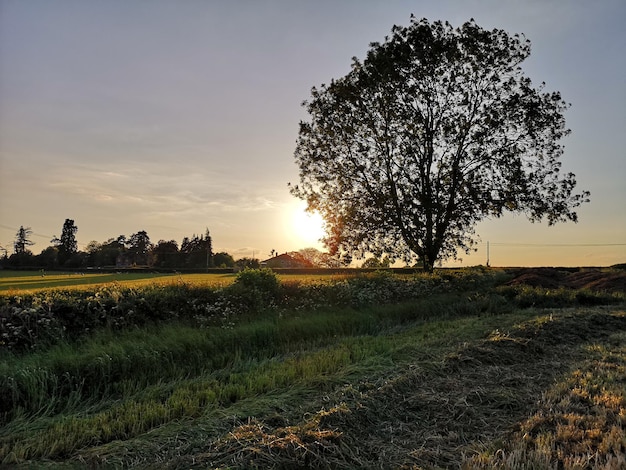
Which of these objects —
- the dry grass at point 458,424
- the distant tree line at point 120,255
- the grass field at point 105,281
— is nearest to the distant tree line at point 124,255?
the distant tree line at point 120,255

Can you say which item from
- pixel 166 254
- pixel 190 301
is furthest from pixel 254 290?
pixel 166 254

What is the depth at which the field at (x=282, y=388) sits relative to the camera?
3549 millimetres

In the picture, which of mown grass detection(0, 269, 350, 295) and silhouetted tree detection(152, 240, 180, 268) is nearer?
mown grass detection(0, 269, 350, 295)

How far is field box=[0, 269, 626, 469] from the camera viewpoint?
→ 3.55 m

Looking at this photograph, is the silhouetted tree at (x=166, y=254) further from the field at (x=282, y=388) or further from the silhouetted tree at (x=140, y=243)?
the field at (x=282, y=388)

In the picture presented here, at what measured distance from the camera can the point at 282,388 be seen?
531 centimetres

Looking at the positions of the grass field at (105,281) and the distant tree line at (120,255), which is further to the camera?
the distant tree line at (120,255)

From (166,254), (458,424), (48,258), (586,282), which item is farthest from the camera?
(166,254)

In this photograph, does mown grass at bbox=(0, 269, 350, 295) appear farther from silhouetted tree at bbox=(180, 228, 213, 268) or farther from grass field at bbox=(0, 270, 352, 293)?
silhouetted tree at bbox=(180, 228, 213, 268)

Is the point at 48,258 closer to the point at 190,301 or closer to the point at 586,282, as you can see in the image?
the point at 190,301

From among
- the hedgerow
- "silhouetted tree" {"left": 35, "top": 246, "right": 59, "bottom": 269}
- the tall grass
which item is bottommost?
the tall grass

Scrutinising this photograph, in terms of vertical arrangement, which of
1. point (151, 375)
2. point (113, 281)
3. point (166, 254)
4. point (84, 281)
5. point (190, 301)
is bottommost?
point (151, 375)

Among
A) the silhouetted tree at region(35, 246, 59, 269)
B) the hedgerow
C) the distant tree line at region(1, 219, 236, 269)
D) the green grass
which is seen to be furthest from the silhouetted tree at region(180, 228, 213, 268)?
the hedgerow

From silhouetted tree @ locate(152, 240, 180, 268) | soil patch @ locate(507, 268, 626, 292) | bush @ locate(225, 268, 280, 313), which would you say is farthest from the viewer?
silhouetted tree @ locate(152, 240, 180, 268)
